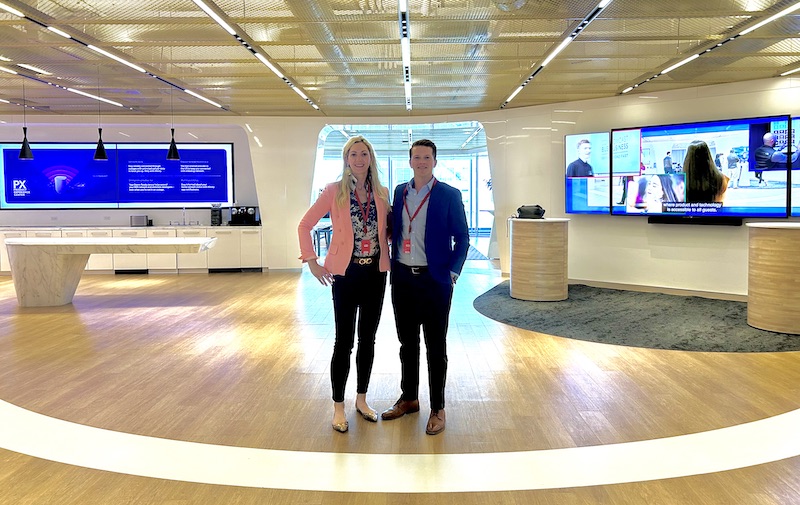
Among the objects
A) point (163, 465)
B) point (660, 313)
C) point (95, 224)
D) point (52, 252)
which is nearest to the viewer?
point (163, 465)

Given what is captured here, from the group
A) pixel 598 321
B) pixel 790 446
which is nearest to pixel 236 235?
pixel 598 321

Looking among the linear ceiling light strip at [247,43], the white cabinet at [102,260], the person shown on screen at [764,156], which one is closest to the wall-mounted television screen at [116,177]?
the white cabinet at [102,260]

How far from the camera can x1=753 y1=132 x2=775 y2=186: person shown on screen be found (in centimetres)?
789

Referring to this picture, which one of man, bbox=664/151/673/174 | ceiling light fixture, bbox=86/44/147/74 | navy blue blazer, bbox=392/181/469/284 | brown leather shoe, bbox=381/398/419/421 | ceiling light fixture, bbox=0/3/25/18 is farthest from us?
man, bbox=664/151/673/174

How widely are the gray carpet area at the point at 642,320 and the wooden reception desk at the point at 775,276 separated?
158 mm

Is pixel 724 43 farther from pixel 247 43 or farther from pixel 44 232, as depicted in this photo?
pixel 44 232

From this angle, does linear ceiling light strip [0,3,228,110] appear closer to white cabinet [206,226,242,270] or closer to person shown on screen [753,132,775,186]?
white cabinet [206,226,242,270]

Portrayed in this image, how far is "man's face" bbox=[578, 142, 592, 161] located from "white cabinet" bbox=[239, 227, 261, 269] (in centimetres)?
582

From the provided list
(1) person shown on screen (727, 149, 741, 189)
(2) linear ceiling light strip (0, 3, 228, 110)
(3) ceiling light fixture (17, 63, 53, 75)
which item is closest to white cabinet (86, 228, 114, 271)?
(2) linear ceiling light strip (0, 3, 228, 110)

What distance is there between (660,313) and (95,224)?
32.8 ft

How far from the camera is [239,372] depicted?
193 inches

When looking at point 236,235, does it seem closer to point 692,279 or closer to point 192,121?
point 192,121

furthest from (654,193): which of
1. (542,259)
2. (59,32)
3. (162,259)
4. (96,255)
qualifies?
(96,255)

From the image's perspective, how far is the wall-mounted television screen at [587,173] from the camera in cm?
946
